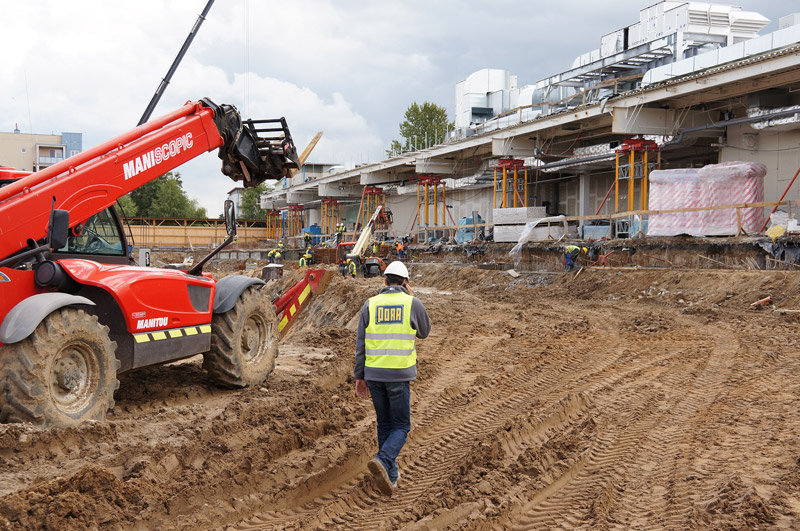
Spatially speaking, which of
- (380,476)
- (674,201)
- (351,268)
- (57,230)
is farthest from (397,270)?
(351,268)

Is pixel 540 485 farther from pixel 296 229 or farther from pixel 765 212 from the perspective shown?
pixel 296 229

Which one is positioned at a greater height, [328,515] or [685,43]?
[685,43]

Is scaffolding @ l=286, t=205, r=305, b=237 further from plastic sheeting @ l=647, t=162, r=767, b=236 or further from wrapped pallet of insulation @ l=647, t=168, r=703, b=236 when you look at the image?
plastic sheeting @ l=647, t=162, r=767, b=236

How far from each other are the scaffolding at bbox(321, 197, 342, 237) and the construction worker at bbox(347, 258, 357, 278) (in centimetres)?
3004

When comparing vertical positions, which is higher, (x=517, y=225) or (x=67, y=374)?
(x=517, y=225)

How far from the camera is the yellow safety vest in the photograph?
5.74 metres

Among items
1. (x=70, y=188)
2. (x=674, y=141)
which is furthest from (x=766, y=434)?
(x=674, y=141)

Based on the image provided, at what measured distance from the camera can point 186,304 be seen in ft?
25.6

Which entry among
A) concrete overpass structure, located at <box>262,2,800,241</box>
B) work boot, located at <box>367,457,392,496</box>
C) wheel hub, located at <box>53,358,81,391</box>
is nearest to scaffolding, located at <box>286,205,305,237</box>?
concrete overpass structure, located at <box>262,2,800,241</box>

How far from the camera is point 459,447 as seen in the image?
6766 mm

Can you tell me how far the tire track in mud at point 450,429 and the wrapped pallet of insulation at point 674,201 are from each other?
10.8 m

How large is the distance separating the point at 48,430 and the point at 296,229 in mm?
69305

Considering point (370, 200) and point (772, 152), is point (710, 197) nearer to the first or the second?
point (772, 152)

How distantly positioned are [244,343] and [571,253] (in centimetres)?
1682
